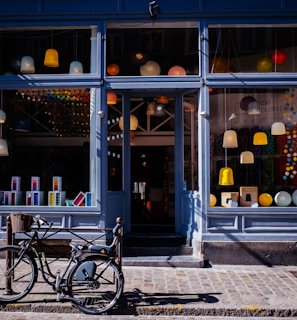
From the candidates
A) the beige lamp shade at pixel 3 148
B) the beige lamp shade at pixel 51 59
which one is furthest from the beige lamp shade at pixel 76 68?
the beige lamp shade at pixel 3 148

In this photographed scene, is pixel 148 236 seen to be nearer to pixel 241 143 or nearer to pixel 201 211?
pixel 201 211

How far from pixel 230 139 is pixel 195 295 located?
351cm

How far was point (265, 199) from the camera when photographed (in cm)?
856

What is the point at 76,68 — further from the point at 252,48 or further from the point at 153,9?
the point at 252,48

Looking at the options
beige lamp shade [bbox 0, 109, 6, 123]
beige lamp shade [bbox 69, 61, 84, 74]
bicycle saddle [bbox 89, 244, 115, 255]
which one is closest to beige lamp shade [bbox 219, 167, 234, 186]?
bicycle saddle [bbox 89, 244, 115, 255]

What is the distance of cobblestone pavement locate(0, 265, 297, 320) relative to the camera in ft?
18.9

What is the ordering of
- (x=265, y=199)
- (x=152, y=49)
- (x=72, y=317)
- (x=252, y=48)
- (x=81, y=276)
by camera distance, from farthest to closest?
(x=152, y=49) < (x=252, y=48) < (x=265, y=199) < (x=81, y=276) < (x=72, y=317)

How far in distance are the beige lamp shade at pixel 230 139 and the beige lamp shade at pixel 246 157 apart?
229 mm

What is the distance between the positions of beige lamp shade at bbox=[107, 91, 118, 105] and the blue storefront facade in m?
0.02

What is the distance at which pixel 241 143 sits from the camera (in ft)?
28.7

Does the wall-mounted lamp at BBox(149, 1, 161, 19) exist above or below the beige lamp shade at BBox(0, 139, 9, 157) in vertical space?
above

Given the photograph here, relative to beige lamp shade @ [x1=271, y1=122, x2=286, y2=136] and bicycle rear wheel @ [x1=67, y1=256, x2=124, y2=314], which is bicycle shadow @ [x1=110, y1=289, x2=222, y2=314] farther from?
beige lamp shade @ [x1=271, y1=122, x2=286, y2=136]

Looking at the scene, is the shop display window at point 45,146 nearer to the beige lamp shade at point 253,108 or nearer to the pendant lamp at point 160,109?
the pendant lamp at point 160,109

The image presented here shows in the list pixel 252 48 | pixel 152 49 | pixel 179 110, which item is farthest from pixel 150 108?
pixel 252 48
